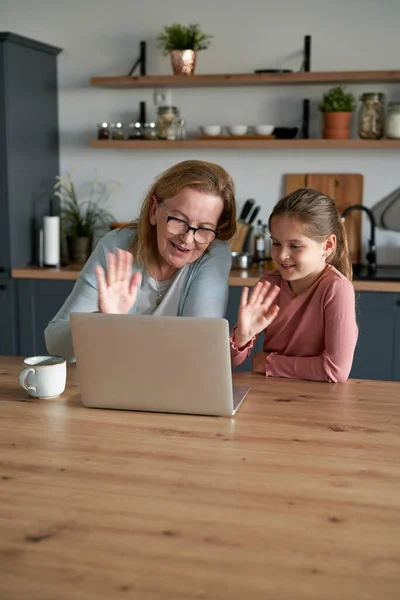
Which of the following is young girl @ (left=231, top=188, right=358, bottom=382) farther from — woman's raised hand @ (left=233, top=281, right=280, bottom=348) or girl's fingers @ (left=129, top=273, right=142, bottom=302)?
Answer: girl's fingers @ (left=129, top=273, right=142, bottom=302)

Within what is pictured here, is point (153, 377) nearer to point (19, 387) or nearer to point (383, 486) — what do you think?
point (19, 387)

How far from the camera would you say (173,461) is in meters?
1.32

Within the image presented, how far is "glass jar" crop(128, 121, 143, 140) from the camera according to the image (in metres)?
3.99

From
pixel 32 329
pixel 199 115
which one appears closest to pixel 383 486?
pixel 32 329

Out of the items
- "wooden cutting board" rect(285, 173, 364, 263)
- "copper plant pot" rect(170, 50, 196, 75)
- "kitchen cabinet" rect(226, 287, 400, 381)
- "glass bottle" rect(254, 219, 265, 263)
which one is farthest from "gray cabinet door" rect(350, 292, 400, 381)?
"copper plant pot" rect(170, 50, 196, 75)

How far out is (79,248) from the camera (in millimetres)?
4059

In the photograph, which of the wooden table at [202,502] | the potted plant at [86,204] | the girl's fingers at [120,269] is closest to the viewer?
the wooden table at [202,502]

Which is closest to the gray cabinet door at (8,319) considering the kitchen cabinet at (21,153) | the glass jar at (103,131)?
the kitchen cabinet at (21,153)

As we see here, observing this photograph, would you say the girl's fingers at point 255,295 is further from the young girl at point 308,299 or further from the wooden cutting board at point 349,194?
the wooden cutting board at point 349,194

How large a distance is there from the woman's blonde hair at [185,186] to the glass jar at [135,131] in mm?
1890

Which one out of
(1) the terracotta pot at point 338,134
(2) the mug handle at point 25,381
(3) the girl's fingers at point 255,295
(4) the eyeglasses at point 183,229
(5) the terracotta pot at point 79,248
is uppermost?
(1) the terracotta pot at point 338,134

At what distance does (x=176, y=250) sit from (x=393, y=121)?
2002 millimetres

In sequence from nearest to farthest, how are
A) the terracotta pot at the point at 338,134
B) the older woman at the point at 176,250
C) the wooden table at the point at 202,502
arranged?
1. the wooden table at the point at 202,502
2. the older woman at the point at 176,250
3. the terracotta pot at the point at 338,134

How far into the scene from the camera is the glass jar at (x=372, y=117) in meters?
3.71
